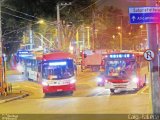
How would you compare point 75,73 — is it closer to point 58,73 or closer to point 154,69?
point 58,73

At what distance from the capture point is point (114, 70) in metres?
31.2

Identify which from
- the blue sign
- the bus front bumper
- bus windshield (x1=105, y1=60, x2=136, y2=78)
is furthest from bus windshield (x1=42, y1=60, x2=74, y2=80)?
the blue sign

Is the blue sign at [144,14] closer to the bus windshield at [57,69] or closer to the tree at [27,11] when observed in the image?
the bus windshield at [57,69]

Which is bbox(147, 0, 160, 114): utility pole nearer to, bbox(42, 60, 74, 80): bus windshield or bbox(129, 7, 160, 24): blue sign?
bbox(129, 7, 160, 24): blue sign

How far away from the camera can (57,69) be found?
3173 centimetres

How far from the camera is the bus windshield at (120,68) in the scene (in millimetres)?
30656

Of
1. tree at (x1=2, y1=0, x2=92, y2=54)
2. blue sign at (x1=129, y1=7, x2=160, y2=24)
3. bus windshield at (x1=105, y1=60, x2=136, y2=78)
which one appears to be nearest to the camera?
blue sign at (x1=129, y1=7, x2=160, y2=24)

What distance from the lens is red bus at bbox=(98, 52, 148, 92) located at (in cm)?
3038

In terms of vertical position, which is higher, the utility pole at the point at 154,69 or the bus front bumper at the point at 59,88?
the utility pole at the point at 154,69

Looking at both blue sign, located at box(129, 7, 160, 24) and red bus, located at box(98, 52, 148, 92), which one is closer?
blue sign, located at box(129, 7, 160, 24)

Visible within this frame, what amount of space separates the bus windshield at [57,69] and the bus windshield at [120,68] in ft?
8.73

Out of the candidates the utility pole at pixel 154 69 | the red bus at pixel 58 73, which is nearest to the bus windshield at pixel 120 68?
the red bus at pixel 58 73

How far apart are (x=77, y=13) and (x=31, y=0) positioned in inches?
291

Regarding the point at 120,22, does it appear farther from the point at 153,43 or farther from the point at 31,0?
the point at 153,43
